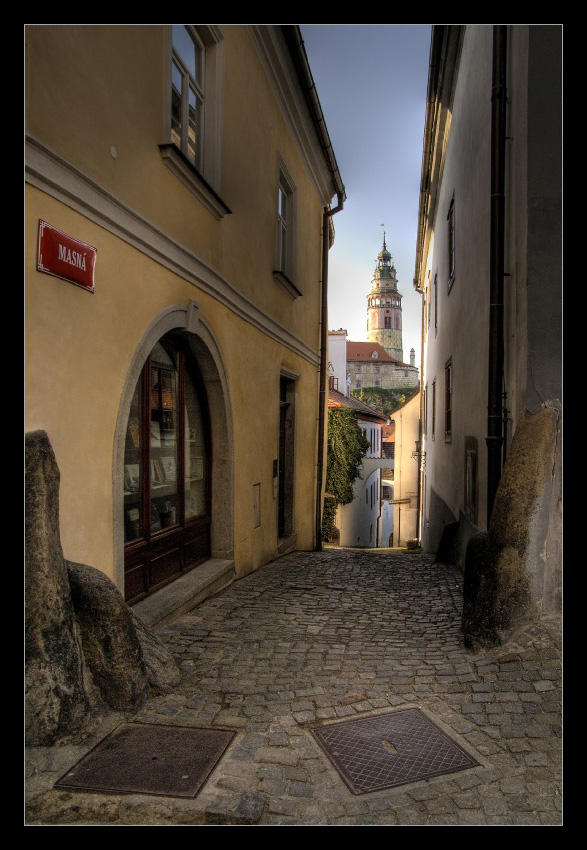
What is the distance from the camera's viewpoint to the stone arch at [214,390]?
4.64 meters

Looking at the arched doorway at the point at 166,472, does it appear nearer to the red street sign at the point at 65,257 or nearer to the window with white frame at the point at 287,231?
the red street sign at the point at 65,257

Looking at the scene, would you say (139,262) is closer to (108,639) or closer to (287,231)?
(108,639)

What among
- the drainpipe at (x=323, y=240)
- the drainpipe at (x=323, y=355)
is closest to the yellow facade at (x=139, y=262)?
the drainpipe at (x=323, y=240)

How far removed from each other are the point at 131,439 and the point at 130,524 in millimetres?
689

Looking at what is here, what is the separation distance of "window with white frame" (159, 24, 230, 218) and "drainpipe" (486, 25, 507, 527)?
2.56 m

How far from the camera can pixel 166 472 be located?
18.2ft

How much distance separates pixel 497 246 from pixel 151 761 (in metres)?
4.52

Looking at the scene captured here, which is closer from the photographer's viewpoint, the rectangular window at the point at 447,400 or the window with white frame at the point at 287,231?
the window with white frame at the point at 287,231

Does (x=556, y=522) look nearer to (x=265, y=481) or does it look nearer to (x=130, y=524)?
(x=130, y=524)

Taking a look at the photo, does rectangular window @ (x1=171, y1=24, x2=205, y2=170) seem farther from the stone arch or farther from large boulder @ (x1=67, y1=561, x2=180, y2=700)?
large boulder @ (x1=67, y1=561, x2=180, y2=700)

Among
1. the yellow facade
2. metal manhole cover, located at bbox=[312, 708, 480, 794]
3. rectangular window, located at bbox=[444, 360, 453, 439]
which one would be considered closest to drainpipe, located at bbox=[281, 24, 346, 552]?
the yellow facade

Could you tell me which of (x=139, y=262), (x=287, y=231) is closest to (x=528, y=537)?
(x=139, y=262)

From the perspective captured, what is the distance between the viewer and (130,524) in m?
4.86
